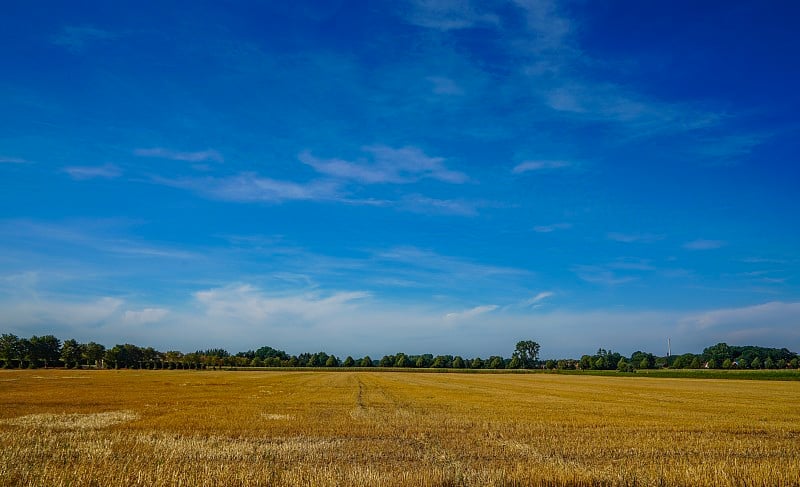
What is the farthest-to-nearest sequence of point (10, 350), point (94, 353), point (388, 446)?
point (94, 353), point (10, 350), point (388, 446)

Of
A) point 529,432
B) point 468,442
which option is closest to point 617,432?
point 529,432

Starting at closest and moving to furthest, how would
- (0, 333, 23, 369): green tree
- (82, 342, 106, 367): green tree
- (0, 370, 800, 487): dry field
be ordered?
(0, 370, 800, 487): dry field < (0, 333, 23, 369): green tree < (82, 342, 106, 367): green tree

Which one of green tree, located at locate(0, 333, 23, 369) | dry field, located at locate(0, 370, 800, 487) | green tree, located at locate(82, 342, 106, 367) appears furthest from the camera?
green tree, located at locate(82, 342, 106, 367)

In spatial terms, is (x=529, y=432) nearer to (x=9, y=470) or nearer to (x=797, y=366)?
(x=9, y=470)

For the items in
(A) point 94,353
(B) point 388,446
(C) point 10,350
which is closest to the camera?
(B) point 388,446

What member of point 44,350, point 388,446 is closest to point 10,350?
point 44,350

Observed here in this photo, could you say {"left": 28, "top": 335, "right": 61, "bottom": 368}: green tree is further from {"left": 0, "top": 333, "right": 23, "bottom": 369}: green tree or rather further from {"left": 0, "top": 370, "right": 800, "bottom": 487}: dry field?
{"left": 0, "top": 370, "right": 800, "bottom": 487}: dry field

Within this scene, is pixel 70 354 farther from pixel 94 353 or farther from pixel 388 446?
pixel 388 446

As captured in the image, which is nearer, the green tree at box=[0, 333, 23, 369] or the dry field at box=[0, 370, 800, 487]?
the dry field at box=[0, 370, 800, 487]

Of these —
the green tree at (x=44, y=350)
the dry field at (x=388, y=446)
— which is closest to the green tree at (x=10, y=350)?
the green tree at (x=44, y=350)

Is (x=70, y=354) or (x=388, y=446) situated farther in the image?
(x=70, y=354)

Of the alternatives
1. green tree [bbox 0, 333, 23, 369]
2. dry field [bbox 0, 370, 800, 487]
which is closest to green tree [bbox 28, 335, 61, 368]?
green tree [bbox 0, 333, 23, 369]

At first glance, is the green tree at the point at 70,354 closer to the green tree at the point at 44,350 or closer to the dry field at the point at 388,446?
the green tree at the point at 44,350

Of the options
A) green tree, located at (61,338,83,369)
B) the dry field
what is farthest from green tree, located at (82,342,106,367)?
the dry field
